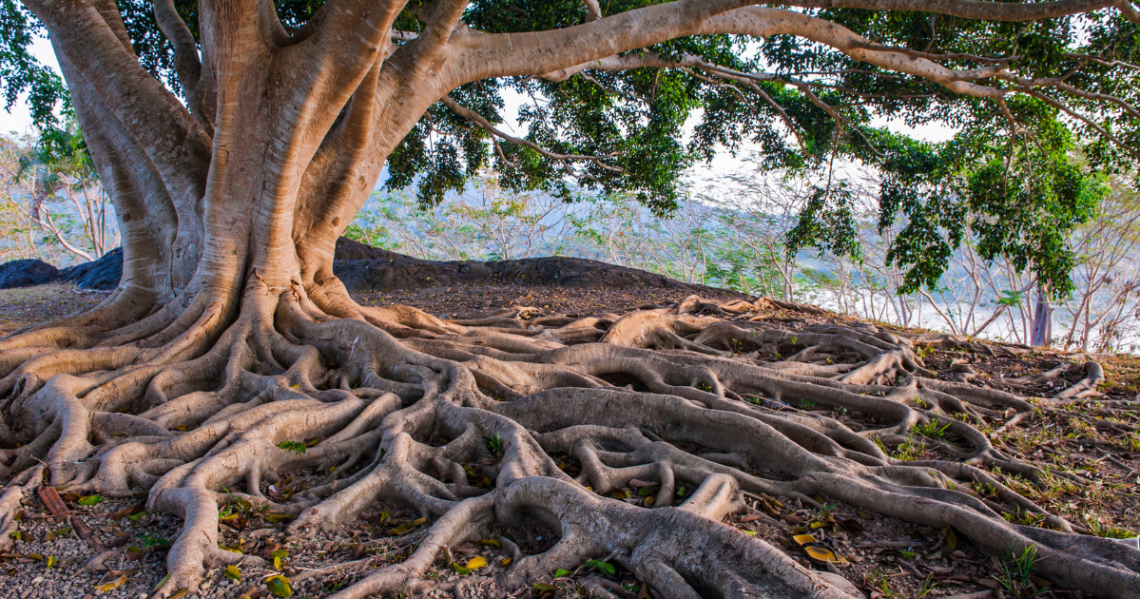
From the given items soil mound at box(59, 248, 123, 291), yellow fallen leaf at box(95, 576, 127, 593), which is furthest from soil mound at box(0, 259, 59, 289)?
yellow fallen leaf at box(95, 576, 127, 593)

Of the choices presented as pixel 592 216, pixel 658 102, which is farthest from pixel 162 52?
pixel 592 216

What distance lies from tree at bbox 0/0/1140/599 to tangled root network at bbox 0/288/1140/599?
0.7 inches

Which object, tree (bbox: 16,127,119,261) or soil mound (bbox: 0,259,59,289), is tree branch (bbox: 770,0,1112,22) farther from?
tree (bbox: 16,127,119,261)

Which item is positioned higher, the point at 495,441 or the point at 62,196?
the point at 62,196

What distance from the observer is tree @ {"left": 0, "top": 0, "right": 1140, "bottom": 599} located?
277cm

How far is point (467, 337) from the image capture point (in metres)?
5.48

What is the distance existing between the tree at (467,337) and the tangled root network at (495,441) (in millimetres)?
18

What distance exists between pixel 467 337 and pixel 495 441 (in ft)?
6.92

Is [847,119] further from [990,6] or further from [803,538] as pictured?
[803,538]

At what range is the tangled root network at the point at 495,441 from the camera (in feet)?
7.74

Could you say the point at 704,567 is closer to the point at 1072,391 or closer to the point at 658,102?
the point at 1072,391

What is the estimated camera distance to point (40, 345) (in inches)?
180

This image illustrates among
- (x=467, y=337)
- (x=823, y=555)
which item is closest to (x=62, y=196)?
(x=467, y=337)

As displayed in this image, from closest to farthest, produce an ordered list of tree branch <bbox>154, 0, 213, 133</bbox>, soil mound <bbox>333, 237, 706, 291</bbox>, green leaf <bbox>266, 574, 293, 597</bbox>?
green leaf <bbox>266, 574, 293, 597</bbox>
tree branch <bbox>154, 0, 213, 133</bbox>
soil mound <bbox>333, 237, 706, 291</bbox>
